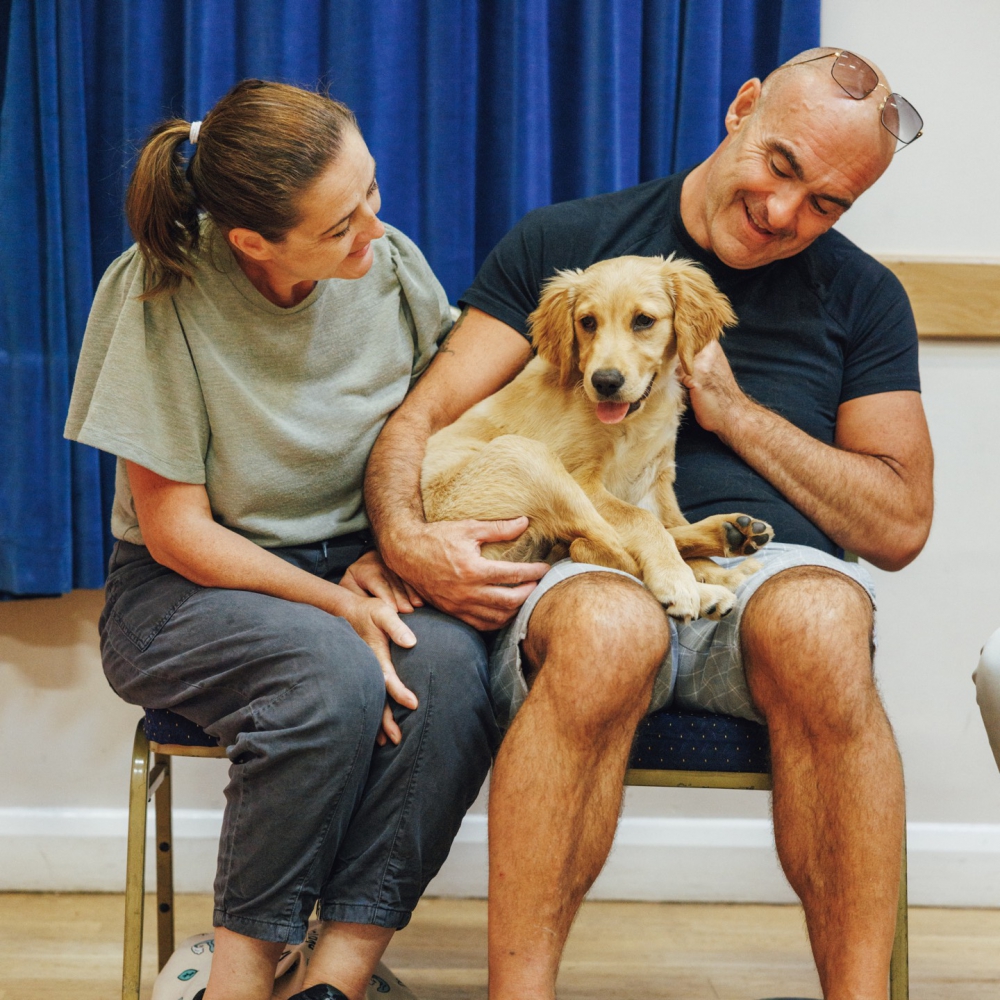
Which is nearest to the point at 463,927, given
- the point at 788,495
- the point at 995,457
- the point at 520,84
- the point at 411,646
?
the point at 411,646

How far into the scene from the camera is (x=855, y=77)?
5.62 feet

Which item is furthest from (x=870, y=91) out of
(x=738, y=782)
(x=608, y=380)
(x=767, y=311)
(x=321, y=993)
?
(x=321, y=993)

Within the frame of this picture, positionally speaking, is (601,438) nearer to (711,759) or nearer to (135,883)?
(711,759)

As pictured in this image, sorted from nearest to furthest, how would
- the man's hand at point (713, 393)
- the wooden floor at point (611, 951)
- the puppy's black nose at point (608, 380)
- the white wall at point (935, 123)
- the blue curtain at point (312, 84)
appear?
the puppy's black nose at point (608, 380), the man's hand at point (713, 393), the wooden floor at point (611, 951), the blue curtain at point (312, 84), the white wall at point (935, 123)

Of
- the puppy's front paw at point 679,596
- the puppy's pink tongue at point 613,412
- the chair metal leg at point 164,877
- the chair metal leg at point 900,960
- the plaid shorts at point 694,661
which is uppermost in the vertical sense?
the puppy's pink tongue at point 613,412

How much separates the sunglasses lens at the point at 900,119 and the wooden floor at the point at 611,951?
1619 millimetres

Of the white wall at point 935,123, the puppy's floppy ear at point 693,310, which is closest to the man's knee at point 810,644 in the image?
the puppy's floppy ear at point 693,310

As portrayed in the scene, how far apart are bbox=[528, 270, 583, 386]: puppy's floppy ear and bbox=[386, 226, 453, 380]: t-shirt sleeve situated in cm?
18

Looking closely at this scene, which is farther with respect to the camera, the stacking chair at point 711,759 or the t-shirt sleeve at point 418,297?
the t-shirt sleeve at point 418,297

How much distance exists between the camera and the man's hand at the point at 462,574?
1550 millimetres

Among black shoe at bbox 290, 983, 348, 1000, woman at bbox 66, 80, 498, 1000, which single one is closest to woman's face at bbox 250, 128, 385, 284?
woman at bbox 66, 80, 498, 1000

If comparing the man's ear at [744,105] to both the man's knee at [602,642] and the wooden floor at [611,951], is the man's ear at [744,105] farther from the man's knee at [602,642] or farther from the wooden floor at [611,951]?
the wooden floor at [611,951]

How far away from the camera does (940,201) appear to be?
7.47ft

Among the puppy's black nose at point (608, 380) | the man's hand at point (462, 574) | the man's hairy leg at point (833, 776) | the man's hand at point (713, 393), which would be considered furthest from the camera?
the man's hand at point (713, 393)
